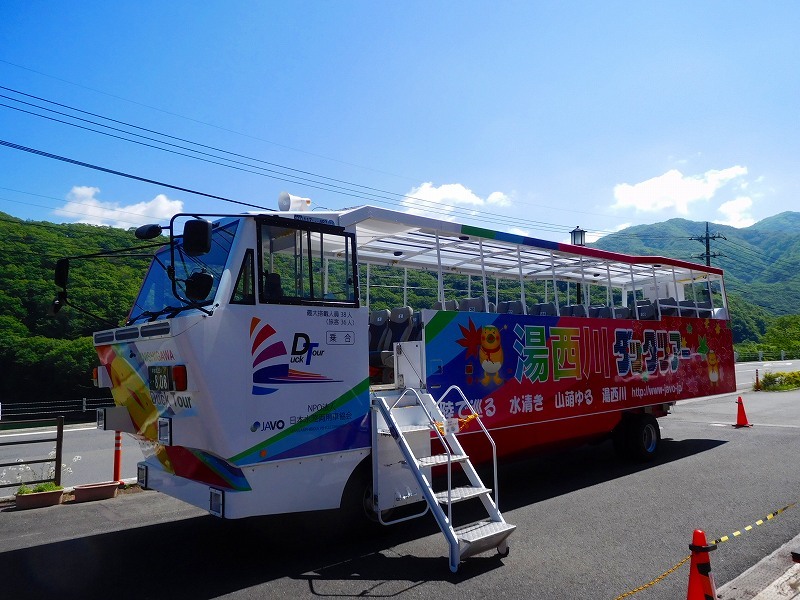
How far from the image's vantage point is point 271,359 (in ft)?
17.5

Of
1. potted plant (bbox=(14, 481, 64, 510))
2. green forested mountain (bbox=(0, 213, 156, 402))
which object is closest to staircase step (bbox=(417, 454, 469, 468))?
potted plant (bbox=(14, 481, 64, 510))

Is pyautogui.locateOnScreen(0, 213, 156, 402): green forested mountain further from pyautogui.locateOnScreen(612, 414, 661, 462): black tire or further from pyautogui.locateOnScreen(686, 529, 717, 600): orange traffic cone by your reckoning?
pyautogui.locateOnScreen(686, 529, 717, 600): orange traffic cone

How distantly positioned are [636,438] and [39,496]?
889 centimetres

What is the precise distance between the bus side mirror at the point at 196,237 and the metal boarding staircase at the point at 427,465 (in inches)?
93.9

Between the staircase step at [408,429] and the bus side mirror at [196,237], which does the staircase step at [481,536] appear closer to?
the staircase step at [408,429]

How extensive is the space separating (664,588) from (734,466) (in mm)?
5667

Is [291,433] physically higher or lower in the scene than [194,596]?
higher

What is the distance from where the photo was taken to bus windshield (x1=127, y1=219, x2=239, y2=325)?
17.9 feet

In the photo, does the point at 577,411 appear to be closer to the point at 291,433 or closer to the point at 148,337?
the point at 291,433

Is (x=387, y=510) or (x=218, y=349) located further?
(x=387, y=510)

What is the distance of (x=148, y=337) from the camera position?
212 inches

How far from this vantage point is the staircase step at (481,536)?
5172 millimetres

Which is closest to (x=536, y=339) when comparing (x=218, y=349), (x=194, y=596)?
(x=218, y=349)

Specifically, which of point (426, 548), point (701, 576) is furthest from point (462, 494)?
point (701, 576)
